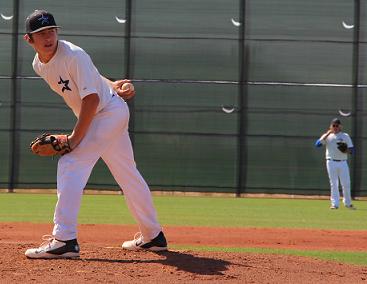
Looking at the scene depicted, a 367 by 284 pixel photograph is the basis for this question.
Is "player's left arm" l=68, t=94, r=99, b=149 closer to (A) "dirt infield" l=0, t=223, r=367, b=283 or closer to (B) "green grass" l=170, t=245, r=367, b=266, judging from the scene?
(A) "dirt infield" l=0, t=223, r=367, b=283

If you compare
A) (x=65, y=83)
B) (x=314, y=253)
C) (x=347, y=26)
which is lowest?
(x=314, y=253)

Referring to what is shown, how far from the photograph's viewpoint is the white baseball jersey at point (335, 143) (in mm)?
16453

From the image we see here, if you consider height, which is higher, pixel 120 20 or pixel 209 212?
pixel 120 20

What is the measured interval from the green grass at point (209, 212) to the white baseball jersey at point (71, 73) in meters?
5.92

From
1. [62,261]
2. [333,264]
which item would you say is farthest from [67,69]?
[333,264]

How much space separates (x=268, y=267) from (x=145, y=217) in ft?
3.66

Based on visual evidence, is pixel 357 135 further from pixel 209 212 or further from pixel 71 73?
pixel 71 73

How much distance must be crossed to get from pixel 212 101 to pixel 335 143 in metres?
4.52

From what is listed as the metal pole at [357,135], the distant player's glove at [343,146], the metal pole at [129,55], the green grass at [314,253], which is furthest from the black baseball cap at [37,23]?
the metal pole at [357,135]

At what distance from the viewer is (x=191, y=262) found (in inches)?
262

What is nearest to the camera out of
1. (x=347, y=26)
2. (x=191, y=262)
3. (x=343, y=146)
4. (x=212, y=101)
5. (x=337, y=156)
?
(x=191, y=262)

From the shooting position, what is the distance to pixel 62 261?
6406 millimetres

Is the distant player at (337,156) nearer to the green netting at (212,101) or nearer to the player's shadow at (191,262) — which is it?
the green netting at (212,101)

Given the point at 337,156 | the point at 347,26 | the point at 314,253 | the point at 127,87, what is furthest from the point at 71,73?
the point at 347,26
